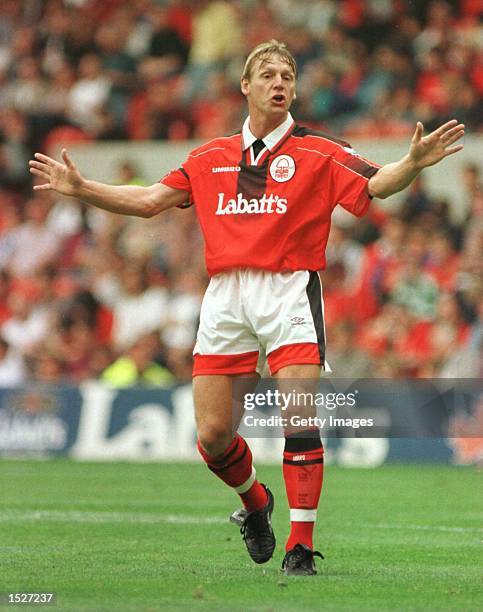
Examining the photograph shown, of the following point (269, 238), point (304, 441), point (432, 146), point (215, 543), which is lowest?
point (215, 543)

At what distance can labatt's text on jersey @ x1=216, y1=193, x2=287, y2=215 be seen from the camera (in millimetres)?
7355

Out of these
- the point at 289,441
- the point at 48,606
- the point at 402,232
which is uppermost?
the point at 402,232

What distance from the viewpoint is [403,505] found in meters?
11.2

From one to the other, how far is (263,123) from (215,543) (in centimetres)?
261

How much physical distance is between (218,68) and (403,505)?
10619 millimetres

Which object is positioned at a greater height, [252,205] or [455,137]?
[455,137]

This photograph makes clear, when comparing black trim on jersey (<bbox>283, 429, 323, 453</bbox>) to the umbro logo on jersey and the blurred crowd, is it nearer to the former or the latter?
the umbro logo on jersey

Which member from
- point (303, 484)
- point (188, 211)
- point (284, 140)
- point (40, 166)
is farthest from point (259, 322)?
point (188, 211)

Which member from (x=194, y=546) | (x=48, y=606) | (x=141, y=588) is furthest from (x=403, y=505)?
(x=48, y=606)

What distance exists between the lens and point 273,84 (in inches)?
291

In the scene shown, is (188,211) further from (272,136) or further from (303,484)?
(303,484)

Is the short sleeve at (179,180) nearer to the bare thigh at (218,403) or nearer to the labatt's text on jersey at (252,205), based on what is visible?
the labatt's text on jersey at (252,205)

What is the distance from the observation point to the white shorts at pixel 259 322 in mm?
7238

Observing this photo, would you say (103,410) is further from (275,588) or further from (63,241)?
(275,588)
